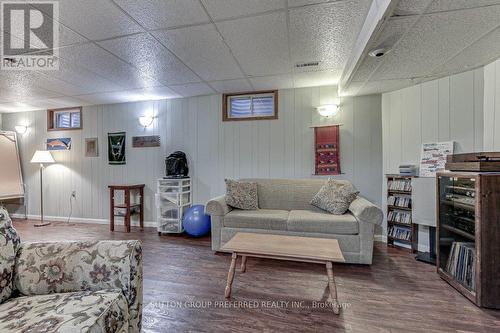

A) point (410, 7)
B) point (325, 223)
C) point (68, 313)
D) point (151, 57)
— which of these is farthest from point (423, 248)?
point (151, 57)

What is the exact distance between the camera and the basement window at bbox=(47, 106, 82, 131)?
469cm

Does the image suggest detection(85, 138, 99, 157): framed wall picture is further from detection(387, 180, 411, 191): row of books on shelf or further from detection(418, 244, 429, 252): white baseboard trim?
detection(418, 244, 429, 252): white baseboard trim

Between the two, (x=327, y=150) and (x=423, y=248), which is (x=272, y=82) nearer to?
(x=327, y=150)

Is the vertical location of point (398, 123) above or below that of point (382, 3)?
below

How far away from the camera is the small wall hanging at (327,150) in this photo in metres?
3.54

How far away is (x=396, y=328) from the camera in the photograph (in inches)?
61.0

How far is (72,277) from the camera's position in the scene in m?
1.17

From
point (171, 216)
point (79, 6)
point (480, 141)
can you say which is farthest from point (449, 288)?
point (79, 6)

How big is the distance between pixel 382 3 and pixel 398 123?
7.01 ft

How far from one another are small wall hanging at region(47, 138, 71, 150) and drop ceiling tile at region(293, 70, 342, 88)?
15.7 feet

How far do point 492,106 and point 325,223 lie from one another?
2096 mm

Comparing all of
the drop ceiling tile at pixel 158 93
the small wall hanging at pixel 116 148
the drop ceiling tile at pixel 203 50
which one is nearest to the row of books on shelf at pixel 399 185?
the drop ceiling tile at pixel 203 50

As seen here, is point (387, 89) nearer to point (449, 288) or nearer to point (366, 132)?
point (366, 132)

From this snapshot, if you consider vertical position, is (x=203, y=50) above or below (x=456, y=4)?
above
